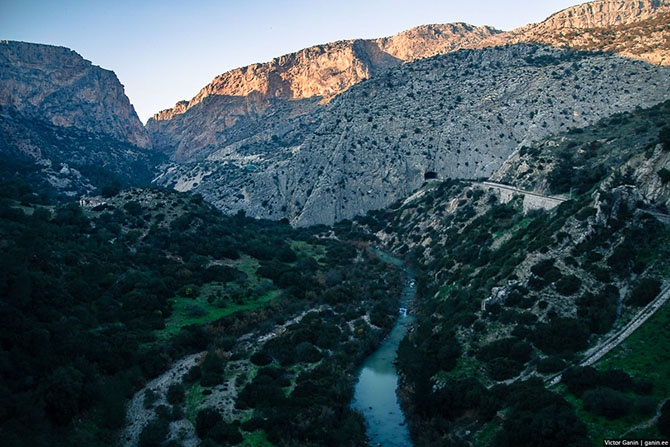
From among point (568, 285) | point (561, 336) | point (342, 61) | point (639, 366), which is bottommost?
point (561, 336)

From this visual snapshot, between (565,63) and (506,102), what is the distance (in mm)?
13482

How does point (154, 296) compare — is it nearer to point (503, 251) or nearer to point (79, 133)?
point (503, 251)

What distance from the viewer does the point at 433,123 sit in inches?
3866

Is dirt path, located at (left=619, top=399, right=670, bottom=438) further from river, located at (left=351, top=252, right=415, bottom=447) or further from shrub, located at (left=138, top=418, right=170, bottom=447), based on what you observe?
shrub, located at (left=138, top=418, right=170, bottom=447)

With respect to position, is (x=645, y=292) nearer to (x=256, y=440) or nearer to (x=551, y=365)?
(x=551, y=365)

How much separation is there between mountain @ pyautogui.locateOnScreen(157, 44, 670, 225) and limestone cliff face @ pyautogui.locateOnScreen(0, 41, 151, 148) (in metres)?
91.9

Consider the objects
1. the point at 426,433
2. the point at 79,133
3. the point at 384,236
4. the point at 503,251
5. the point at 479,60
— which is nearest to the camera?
the point at 426,433

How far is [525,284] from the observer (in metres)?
36.0

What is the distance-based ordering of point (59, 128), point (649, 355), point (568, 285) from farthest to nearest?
point (59, 128)
point (568, 285)
point (649, 355)

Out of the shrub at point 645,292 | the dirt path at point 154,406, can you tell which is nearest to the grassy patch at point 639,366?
the shrub at point 645,292

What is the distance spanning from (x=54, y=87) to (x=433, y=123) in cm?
15211

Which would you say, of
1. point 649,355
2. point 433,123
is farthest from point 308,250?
point 649,355

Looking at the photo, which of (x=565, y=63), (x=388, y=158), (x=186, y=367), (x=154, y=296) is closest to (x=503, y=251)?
(x=186, y=367)

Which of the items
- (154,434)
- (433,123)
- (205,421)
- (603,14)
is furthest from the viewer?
(603,14)
